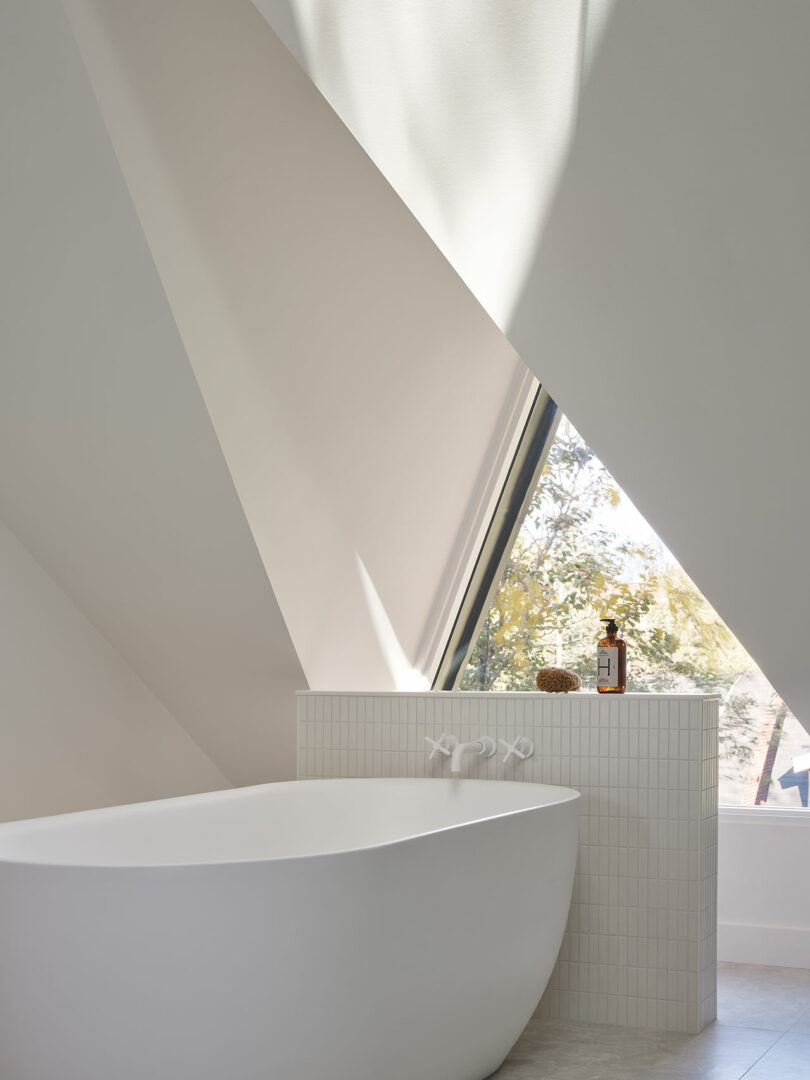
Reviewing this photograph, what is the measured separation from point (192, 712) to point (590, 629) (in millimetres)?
1635

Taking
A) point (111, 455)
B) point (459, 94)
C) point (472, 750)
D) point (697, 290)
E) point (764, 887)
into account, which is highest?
point (459, 94)

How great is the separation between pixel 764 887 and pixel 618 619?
44.5 inches

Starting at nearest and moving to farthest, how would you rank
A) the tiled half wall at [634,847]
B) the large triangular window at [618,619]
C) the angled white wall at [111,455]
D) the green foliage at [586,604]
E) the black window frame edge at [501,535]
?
the angled white wall at [111,455]
the tiled half wall at [634,847]
the large triangular window at [618,619]
the green foliage at [586,604]
the black window frame edge at [501,535]

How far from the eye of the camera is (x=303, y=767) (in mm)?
4039

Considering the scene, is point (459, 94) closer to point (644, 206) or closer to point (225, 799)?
point (644, 206)

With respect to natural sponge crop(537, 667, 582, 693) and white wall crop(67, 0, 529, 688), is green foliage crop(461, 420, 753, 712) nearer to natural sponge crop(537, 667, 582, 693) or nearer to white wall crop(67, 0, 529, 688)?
white wall crop(67, 0, 529, 688)

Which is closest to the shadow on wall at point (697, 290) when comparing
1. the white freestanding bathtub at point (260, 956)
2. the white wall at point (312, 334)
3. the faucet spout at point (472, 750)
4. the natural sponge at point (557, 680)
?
the natural sponge at point (557, 680)

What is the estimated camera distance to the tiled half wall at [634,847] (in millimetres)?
3408

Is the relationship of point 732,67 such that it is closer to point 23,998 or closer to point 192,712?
point 23,998

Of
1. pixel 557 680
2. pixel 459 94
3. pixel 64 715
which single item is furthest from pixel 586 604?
pixel 459 94

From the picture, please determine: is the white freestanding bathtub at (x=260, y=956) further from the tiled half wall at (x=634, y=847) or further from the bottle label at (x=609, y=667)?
the bottle label at (x=609, y=667)

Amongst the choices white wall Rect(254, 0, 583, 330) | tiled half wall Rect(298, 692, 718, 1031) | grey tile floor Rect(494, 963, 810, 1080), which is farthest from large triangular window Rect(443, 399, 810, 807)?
white wall Rect(254, 0, 583, 330)

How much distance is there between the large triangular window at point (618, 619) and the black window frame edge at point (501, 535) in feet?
0.04

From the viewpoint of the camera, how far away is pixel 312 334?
11.3 feet
